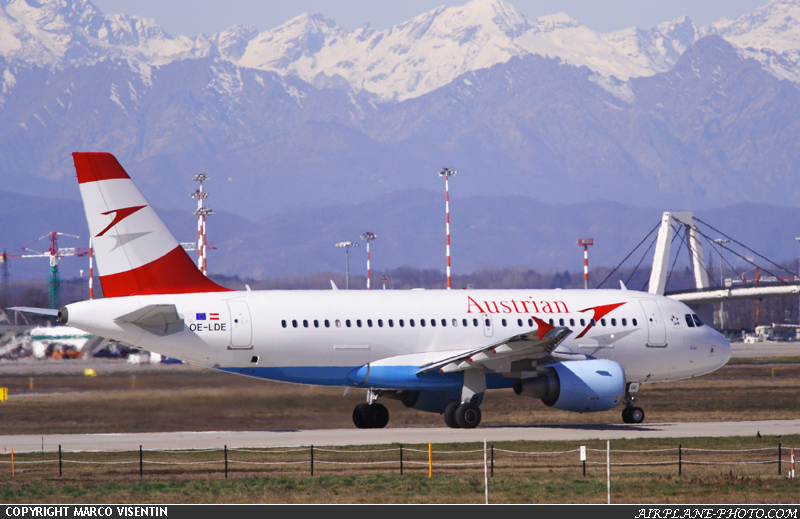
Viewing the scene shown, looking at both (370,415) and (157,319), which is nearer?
(157,319)

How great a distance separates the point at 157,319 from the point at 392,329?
7657mm

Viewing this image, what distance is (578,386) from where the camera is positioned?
35125 mm

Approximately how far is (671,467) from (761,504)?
19.2 feet

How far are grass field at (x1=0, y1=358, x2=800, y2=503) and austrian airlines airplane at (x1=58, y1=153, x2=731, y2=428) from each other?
299cm

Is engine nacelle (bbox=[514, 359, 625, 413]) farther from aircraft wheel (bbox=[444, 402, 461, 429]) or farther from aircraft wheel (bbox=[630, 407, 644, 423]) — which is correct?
aircraft wheel (bbox=[630, 407, 644, 423])

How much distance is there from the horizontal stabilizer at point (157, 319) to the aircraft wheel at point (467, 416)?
930cm

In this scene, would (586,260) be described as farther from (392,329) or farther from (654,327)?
(392,329)

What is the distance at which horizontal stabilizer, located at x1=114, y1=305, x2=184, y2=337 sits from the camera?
32.5 m

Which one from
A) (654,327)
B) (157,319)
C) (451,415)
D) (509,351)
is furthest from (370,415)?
(654,327)

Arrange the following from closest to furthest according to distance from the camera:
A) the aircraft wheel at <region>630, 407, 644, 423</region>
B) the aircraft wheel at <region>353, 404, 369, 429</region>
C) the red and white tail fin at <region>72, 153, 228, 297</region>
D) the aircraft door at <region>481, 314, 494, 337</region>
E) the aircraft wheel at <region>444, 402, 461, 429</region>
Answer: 1. the red and white tail fin at <region>72, 153, 228, 297</region>
2. the aircraft wheel at <region>444, 402, 461, 429</region>
3. the aircraft wheel at <region>353, 404, 369, 429</region>
4. the aircraft door at <region>481, 314, 494, 337</region>
5. the aircraft wheel at <region>630, 407, 644, 423</region>

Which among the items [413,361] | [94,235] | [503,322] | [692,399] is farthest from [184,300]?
[692,399]

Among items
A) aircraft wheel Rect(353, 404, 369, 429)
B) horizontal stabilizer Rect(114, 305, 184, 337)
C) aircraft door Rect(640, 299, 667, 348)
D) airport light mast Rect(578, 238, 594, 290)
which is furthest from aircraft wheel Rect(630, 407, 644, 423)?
airport light mast Rect(578, 238, 594, 290)

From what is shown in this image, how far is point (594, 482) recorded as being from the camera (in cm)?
2408

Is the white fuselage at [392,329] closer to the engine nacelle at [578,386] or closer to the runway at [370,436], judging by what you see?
the engine nacelle at [578,386]
